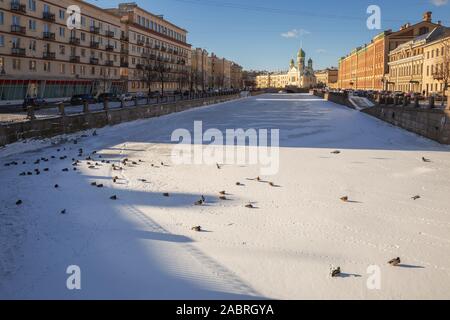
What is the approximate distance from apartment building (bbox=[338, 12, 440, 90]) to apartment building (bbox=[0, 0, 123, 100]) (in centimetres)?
5109

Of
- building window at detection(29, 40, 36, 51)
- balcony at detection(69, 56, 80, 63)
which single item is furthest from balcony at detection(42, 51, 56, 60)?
balcony at detection(69, 56, 80, 63)

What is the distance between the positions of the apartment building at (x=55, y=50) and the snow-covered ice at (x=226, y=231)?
35552mm

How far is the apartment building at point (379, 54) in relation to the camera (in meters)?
89.9

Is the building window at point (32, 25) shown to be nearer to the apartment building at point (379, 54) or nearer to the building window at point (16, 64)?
the building window at point (16, 64)

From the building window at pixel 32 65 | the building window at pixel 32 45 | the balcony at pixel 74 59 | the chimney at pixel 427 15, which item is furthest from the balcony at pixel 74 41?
the chimney at pixel 427 15

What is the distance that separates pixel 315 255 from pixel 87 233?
428 cm

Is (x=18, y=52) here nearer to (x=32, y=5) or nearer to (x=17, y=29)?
(x=17, y=29)

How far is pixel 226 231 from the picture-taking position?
29.7 ft

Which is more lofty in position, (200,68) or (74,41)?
(200,68)

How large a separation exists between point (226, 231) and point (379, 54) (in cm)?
9899

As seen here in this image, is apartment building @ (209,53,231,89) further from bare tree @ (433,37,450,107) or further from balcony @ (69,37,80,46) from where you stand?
bare tree @ (433,37,450,107)

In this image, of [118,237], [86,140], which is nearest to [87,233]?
[118,237]

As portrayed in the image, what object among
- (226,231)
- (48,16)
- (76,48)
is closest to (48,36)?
(48,16)

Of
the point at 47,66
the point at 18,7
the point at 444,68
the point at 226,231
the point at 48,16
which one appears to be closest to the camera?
the point at 226,231
